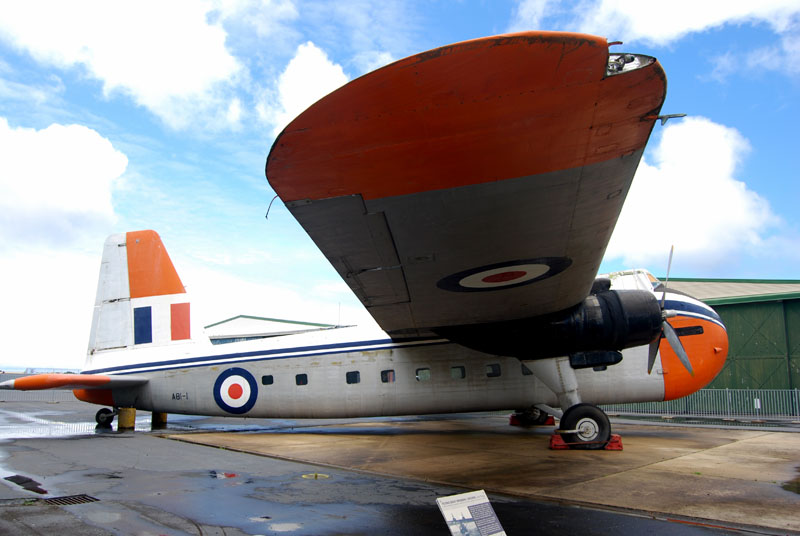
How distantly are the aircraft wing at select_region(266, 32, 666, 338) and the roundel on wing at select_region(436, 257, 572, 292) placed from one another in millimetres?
70

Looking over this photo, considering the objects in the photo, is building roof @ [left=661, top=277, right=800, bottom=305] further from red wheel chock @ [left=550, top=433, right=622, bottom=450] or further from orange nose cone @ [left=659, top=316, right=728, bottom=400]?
red wheel chock @ [left=550, top=433, right=622, bottom=450]

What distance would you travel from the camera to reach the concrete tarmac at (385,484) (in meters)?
4.99

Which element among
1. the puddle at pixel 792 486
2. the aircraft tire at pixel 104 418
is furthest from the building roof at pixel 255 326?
the puddle at pixel 792 486

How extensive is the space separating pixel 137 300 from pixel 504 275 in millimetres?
11817

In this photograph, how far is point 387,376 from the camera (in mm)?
12766

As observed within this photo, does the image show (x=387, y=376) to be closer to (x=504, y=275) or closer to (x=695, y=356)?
(x=504, y=275)

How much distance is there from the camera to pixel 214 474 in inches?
307

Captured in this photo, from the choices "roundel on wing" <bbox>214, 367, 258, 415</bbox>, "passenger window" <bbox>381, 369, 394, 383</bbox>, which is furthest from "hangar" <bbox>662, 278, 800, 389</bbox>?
"roundel on wing" <bbox>214, 367, 258, 415</bbox>

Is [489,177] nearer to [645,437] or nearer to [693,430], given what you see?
[645,437]

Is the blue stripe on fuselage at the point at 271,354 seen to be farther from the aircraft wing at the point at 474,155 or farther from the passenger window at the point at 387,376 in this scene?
the aircraft wing at the point at 474,155

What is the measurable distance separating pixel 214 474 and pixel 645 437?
32.7 feet

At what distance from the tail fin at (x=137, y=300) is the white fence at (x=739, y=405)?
16117mm

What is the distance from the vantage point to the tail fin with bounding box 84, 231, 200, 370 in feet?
47.7

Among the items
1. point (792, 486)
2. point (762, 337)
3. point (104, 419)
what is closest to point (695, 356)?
point (792, 486)
